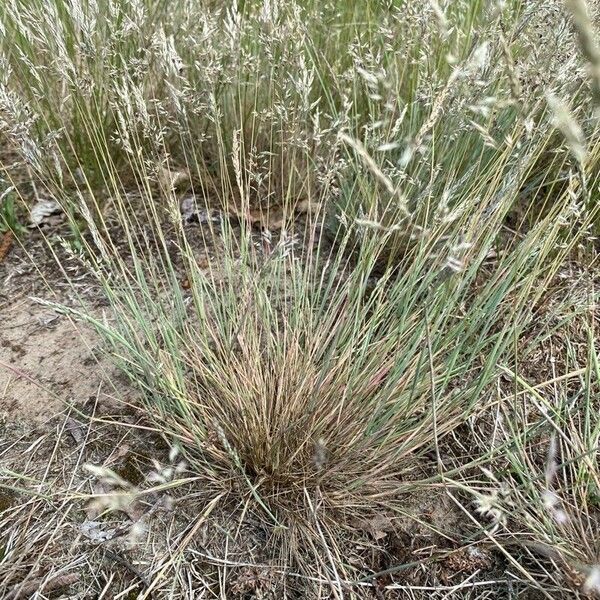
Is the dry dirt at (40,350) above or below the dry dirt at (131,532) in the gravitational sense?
above

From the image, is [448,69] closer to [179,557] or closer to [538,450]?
[538,450]

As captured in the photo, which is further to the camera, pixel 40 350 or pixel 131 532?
pixel 40 350

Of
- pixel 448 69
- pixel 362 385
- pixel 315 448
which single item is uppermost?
pixel 448 69

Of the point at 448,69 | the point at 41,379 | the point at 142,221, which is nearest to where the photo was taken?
the point at 41,379

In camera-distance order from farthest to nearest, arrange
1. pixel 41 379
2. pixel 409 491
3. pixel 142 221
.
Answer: pixel 142 221
pixel 41 379
pixel 409 491

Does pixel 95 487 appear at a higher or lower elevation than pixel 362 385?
lower

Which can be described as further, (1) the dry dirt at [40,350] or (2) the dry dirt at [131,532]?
(1) the dry dirt at [40,350]

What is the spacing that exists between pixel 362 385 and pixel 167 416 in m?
0.49

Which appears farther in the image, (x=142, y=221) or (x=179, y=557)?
(x=142, y=221)

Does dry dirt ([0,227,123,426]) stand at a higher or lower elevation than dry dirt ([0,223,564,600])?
higher

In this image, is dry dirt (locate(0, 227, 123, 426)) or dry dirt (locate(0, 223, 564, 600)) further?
dry dirt (locate(0, 227, 123, 426))

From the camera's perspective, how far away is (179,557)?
1.21 meters

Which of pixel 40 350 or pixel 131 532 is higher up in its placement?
pixel 40 350

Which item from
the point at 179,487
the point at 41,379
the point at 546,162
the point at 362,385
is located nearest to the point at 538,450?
the point at 362,385
